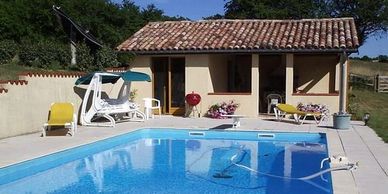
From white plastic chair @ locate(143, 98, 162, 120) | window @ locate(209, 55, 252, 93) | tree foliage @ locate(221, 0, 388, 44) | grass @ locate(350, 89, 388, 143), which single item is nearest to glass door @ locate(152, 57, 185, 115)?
white plastic chair @ locate(143, 98, 162, 120)

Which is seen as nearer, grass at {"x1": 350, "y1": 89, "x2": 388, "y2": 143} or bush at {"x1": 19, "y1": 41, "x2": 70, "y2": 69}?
grass at {"x1": 350, "y1": 89, "x2": 388, "y2": 143}

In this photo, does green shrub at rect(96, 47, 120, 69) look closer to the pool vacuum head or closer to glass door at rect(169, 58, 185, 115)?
glass door at rect(169, 58, 185, 115)

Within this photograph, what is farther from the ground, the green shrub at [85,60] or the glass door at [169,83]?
the green shrub at [85,60]

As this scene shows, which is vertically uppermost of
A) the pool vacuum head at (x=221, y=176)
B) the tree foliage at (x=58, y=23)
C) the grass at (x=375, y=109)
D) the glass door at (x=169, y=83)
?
the tree foliage at (x=58, y=23)

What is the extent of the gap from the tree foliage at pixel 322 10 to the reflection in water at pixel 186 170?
3053cm

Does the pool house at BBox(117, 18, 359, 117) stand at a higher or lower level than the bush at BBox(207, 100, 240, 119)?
higher

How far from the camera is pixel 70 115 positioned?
14.3 m

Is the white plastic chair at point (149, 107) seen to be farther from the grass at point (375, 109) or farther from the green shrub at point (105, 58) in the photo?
the grass at point (375, 109)

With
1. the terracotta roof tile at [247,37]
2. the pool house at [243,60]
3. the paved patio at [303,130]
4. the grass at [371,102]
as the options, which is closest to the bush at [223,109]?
the pool house at [243,60]

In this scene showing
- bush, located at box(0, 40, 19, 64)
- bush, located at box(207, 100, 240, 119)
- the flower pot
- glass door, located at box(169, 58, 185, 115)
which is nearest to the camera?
the flower pot

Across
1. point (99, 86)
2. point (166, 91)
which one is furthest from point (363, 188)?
point (166, 91)

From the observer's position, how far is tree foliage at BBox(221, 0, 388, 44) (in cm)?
4247

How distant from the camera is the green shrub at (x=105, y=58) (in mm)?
22953

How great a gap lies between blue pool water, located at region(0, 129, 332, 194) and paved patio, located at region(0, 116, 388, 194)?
0.34m
